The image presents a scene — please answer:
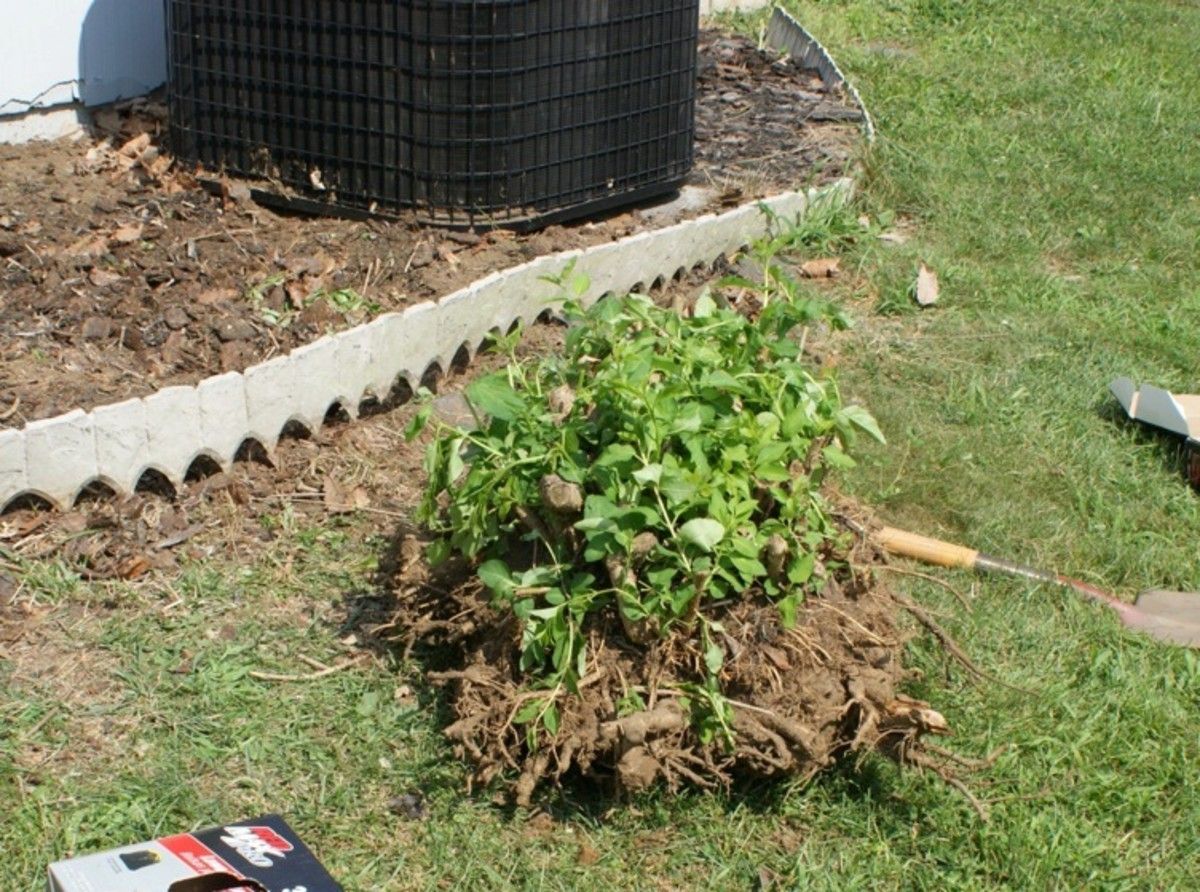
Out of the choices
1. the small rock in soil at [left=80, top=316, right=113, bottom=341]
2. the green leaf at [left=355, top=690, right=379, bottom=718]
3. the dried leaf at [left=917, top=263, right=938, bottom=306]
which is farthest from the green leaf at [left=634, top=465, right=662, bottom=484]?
the dried leaf at [left=917, top=263, right=938, bottom=306]

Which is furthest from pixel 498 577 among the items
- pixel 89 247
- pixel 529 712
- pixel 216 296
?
pixel 89 247

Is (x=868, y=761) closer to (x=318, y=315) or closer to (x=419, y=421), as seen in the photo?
(x=419, y=421)

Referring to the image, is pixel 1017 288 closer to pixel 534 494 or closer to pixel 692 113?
pixel 692 113

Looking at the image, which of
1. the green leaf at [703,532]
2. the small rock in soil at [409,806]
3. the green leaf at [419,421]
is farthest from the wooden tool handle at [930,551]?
the small rock in soil at [409,806]

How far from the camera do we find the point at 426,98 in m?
5.42

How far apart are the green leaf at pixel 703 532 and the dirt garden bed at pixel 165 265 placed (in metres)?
2.01

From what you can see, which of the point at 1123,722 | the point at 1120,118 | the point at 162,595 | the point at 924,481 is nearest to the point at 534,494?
the point at 162,595

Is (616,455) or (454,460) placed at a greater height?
(616,455)

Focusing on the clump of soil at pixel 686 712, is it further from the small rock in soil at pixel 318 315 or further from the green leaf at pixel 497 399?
the small rock in soil at pixel 318 315

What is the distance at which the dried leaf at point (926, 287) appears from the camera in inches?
246

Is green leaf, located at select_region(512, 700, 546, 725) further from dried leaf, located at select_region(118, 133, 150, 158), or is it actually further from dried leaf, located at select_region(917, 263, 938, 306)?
dried leaf, located at select_region(118, 133, 150, 158)

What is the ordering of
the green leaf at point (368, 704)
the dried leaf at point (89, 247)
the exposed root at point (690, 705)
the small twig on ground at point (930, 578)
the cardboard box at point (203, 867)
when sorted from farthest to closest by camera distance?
1. the dried leaf at point (89, 247)
2. the small twig on ground at point (930, 578)
3. the green leaf at point (368, 704)
4. the exposed root at point (690, 705)
5. the cardboard box at point (203, 867)

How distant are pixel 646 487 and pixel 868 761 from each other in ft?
2.80

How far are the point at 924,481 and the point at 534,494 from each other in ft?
6.13
